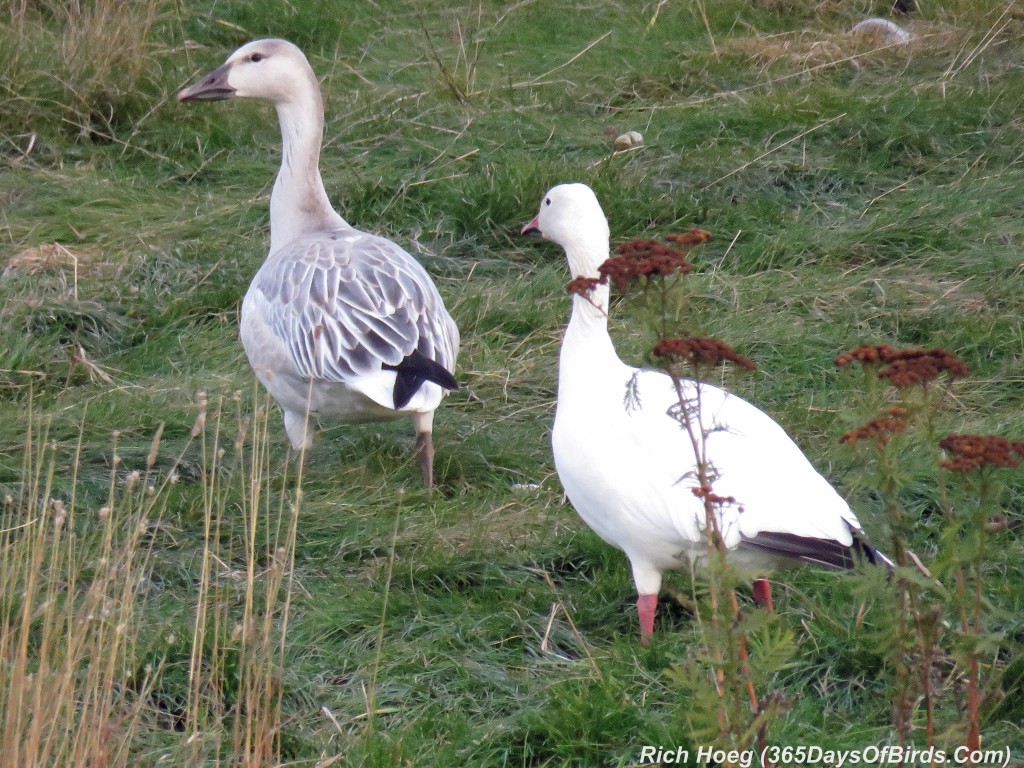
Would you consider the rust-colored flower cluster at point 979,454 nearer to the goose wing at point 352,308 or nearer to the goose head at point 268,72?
the goose wing at point 352,308

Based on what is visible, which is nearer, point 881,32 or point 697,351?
point 697,351

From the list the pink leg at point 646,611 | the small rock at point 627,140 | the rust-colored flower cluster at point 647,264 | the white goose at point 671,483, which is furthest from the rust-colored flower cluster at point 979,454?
the small rock at point 627,140

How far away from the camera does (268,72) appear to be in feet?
17.3

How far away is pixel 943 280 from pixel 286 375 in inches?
95.5

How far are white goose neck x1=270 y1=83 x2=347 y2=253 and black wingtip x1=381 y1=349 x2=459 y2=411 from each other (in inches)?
39.1

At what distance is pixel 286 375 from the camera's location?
447cm

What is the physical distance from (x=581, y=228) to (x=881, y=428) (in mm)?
2039

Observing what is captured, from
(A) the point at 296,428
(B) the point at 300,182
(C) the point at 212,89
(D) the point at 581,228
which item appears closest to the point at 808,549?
(D) the point at 581,228

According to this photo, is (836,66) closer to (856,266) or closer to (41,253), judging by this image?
(856,266)

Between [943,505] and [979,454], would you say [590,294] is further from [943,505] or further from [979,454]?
[979,454]

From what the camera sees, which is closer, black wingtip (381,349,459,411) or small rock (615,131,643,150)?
black wingtip (381,349,459,411)

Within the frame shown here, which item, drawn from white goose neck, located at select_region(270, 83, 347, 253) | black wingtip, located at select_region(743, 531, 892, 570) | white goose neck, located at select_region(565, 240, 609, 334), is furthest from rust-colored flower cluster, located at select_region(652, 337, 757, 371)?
white goose neck, located at select_region(270, 83, 347, 253)

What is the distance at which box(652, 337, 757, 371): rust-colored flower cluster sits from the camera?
194 centimetres

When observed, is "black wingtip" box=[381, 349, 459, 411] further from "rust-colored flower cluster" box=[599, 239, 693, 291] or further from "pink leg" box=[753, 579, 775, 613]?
"rust-colored flower cluster" box=[599, 239, 693, 291]
